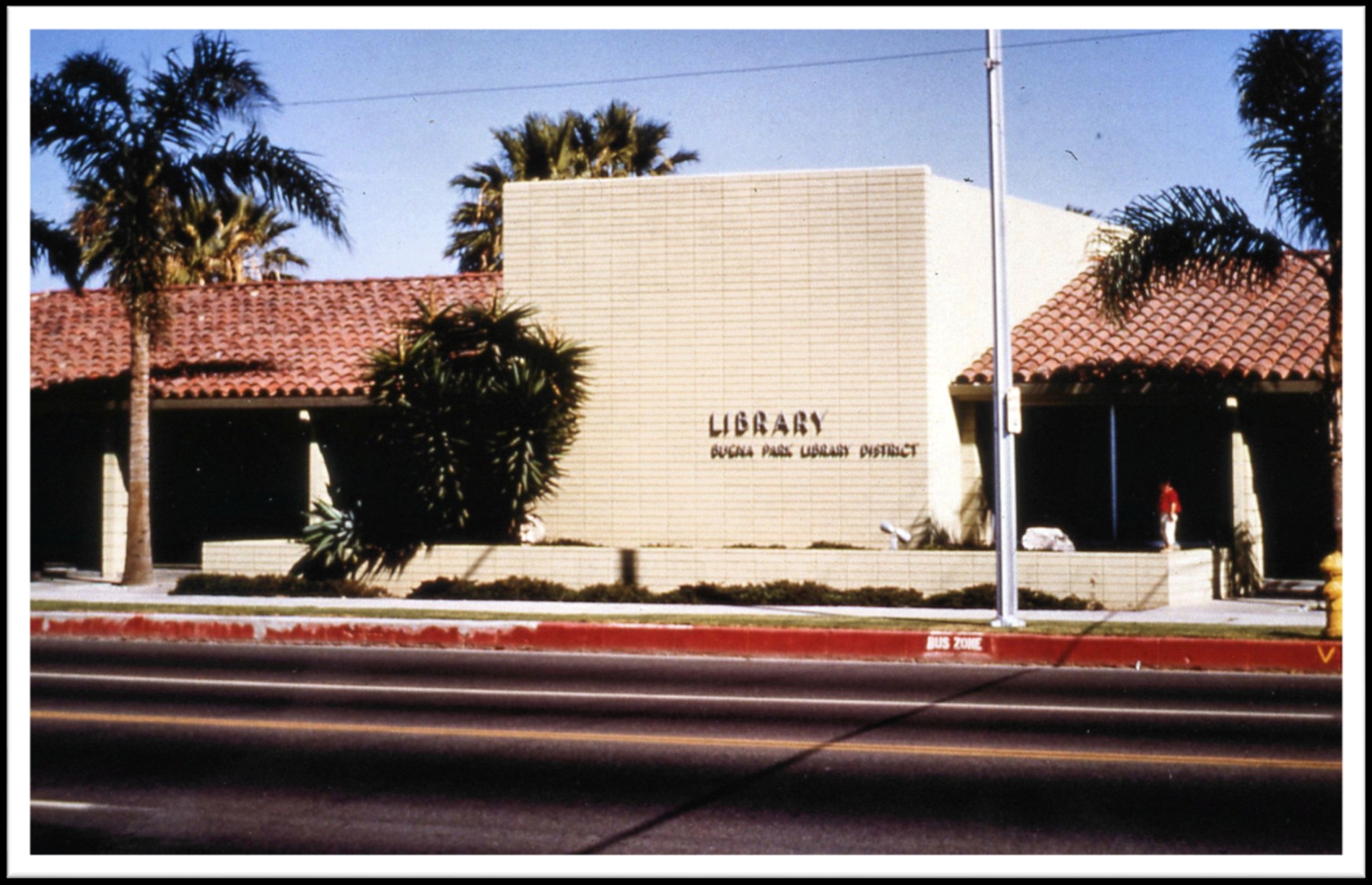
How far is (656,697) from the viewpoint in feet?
39.0

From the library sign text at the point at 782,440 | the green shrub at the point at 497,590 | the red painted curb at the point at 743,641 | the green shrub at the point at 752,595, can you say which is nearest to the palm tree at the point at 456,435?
the green shrub at the point at 497,590

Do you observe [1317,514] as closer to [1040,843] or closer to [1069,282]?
[1069,282]

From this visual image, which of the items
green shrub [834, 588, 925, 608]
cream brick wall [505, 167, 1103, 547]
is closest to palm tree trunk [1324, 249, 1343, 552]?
green shrub [834, 588, 925, 608]

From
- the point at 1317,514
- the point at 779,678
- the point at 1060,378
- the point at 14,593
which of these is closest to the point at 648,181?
the point at 1060,378

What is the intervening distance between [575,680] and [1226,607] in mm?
9239

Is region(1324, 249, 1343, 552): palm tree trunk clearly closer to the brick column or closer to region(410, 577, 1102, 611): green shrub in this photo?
region(410, 577, 1102, 611): green shrub

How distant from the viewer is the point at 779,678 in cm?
1319

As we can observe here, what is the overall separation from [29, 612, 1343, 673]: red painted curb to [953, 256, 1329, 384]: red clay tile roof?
613cm

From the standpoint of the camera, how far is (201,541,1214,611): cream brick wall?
17797 mm

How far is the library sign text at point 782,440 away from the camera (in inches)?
778

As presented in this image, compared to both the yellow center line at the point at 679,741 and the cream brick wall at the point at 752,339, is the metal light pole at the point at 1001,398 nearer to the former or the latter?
the cream brick wall at the point at 752,339

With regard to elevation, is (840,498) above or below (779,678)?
above

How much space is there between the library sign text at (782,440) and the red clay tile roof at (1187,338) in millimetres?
1867

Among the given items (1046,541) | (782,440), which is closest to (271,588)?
(782,440)
